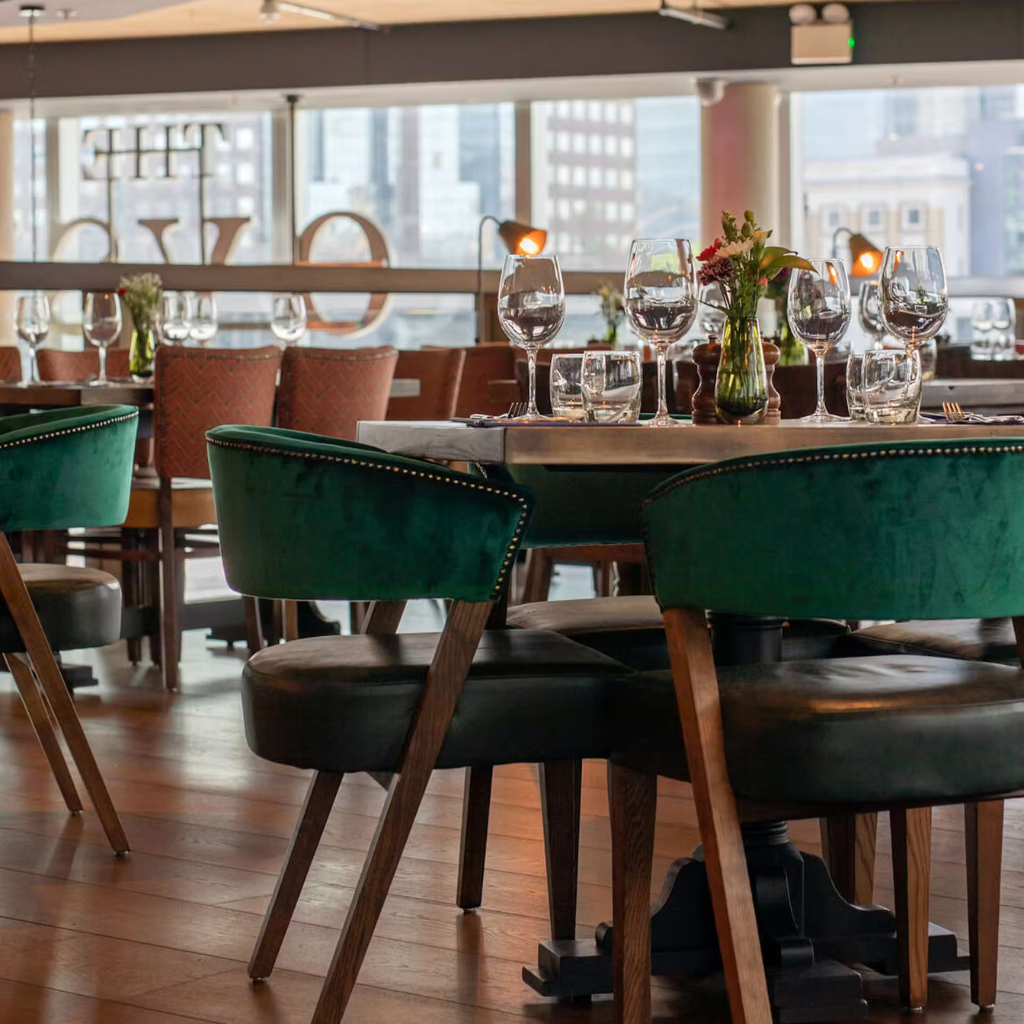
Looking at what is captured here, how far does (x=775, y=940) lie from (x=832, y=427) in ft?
2.28

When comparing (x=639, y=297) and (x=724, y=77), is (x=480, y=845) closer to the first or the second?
(x=639, y=297)

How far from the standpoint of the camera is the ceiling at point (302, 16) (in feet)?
36.9

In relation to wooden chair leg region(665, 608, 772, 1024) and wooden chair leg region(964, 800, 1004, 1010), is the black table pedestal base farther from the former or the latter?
wooden chair leg region(665, 608, 772, 1024)

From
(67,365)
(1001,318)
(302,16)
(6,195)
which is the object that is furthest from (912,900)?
(6,195)

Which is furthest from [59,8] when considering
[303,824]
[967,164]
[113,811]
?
[303,824]

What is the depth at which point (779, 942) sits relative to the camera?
225cm

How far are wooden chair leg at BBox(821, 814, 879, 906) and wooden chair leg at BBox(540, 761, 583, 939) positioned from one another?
0.39 metres

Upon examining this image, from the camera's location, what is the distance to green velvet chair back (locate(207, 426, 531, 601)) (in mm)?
2053

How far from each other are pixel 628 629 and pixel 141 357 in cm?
374

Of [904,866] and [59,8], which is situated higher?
[59,8]

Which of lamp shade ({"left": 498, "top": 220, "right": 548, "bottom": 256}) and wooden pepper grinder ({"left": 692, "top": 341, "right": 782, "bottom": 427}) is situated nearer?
wooden pepper grinder ({"left": 692, "top": 341, "right": 782, "bottom": 427})

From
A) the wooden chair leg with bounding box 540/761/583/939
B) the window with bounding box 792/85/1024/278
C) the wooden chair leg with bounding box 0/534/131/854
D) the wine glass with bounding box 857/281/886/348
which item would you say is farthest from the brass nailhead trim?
the window with bounding box 792/85/1024/278

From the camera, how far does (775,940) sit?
7.38 ft

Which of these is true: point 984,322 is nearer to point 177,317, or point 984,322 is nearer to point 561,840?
point 177,317
